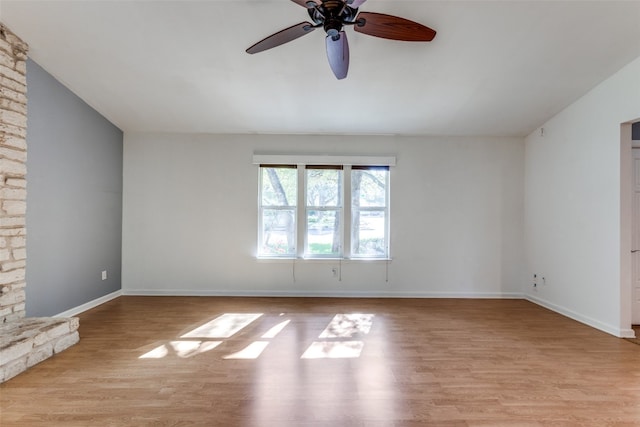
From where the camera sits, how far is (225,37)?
2818 mm

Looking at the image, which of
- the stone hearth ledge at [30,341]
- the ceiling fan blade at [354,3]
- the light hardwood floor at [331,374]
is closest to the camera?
the ceiling fan blade at [354,3]

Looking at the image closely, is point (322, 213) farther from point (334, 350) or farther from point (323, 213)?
point (334, 350)

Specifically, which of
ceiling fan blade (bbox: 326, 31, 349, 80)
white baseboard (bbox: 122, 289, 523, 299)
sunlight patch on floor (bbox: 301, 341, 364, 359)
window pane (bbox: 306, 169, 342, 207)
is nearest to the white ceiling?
ceiling fan blade (bbox: 326, 31, 349, 80)

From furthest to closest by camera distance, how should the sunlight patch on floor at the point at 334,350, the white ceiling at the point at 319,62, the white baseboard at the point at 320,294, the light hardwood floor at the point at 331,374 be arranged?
the white baseboard at the point at 320,294 → the sunlight patch on floor at the point at 334,350 → the white ceiling at the point at 319,62 → the light hardwood floor at the point at 331,374

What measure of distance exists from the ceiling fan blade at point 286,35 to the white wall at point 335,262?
2.46 m

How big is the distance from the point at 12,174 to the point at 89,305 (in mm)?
1932

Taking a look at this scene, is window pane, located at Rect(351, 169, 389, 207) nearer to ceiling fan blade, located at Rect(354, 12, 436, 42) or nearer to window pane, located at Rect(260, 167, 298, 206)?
window pane, located at Rect(260, 167, 298, 206)

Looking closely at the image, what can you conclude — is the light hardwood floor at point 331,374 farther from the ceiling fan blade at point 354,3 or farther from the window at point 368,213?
the ceiling fan blade at point 354,3

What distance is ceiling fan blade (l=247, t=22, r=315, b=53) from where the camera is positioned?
199 cm

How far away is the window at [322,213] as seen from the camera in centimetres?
473

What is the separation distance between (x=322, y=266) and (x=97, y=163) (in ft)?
11.4

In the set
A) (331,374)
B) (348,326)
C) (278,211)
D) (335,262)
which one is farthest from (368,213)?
(331,374)

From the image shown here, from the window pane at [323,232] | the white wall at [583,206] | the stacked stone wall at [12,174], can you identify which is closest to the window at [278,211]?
the window pane at [323,232]

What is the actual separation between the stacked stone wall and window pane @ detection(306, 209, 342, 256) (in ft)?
10.8
